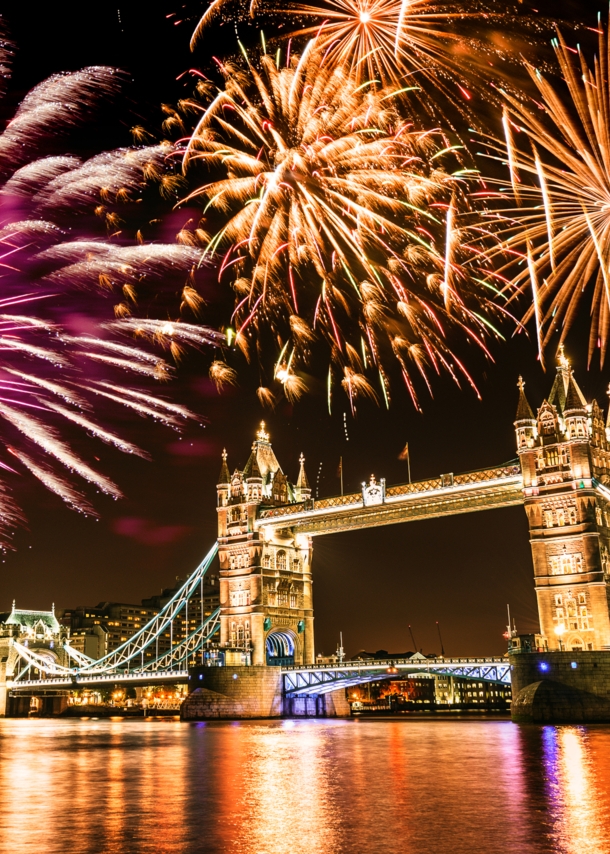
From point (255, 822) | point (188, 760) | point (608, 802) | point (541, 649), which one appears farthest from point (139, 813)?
point (541, 649)

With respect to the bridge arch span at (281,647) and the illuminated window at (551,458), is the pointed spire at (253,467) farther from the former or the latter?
the illuminated window at (551,458)

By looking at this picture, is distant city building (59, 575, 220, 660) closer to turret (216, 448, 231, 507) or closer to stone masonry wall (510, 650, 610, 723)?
turret (216, 448, 231, 507)

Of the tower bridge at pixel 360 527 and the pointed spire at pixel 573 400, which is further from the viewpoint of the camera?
the pointed spire at pixel 573 400

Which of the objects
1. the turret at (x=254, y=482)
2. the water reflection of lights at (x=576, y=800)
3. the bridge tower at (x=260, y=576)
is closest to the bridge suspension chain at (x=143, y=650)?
the bridge tower at (x=260, y=576)

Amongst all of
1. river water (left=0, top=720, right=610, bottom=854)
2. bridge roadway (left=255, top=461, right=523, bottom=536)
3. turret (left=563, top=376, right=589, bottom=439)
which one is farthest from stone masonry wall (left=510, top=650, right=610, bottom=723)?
river water (left=0, top=720, right=610, bottom=854)

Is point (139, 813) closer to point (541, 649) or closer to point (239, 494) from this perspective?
point (541, 649)
